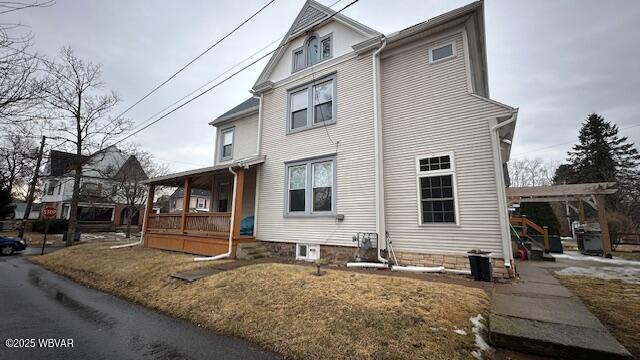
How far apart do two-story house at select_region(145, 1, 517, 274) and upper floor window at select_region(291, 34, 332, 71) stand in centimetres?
5

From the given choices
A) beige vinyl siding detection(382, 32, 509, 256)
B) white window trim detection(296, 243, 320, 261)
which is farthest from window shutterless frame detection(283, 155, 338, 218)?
beige vinyl siding detection(382, 32, 509, 256)

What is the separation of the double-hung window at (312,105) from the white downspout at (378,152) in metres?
1.67

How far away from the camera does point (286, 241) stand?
1002 centimetres

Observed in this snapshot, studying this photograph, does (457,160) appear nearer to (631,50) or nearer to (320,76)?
(320,76)

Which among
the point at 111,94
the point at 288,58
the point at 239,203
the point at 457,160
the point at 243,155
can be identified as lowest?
the point at 239,203

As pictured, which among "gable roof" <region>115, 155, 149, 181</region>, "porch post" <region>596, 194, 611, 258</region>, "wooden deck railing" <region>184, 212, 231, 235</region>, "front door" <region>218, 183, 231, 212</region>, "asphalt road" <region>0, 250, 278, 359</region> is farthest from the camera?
"gable roof" <region>115, 155, 149, 181</region>

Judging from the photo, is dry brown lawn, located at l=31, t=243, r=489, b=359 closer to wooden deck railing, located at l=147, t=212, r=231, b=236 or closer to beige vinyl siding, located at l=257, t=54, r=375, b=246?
beige vinyl siding, located at l=257, t=54, r=375, b=246

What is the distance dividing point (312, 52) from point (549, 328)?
35.7 feet

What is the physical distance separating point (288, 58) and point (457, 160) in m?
8.19

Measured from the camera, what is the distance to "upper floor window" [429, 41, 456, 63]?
26.5 ft

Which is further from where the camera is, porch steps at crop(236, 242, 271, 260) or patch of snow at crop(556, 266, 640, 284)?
porch steps at crop(236, 242, 271, 260)

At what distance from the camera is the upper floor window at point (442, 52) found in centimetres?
809

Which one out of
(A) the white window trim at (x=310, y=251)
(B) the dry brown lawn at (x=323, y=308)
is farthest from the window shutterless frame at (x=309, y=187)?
(B) the dry brown lawn at (x=323, y=308)

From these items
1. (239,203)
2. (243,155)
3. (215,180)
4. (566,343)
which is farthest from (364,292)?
(215,180)
